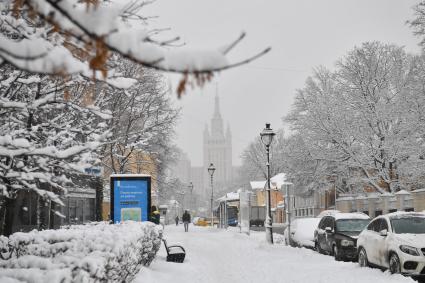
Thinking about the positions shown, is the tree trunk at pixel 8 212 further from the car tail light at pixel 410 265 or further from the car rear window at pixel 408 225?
the car rear window at pixel 408 225

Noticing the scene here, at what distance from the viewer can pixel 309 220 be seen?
81.7 feet

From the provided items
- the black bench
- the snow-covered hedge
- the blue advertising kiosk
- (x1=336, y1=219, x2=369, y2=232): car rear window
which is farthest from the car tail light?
the blue advertising kiosk

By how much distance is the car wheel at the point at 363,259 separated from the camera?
14.0 m

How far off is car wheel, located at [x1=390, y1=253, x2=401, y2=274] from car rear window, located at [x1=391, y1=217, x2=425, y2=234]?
2.99 feet

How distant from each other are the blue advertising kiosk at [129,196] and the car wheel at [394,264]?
24.0 feet

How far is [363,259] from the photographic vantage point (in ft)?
46.6

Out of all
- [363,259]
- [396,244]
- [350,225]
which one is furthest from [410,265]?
[350,225]

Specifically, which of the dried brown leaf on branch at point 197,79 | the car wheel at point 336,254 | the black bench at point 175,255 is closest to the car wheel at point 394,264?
the car wheel at point 336,254

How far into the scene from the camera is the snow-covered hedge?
5.22 meters

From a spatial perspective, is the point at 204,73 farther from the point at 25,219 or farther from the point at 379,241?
the point at 25,219

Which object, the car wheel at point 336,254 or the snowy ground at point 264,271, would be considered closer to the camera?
the snowy ground at point 264,271

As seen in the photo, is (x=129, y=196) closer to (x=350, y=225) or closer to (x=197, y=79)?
(x=350, y=225)

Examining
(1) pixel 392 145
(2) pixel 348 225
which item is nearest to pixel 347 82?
(1) pixel 392 145

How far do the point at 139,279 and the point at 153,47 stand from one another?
888 centimetres
